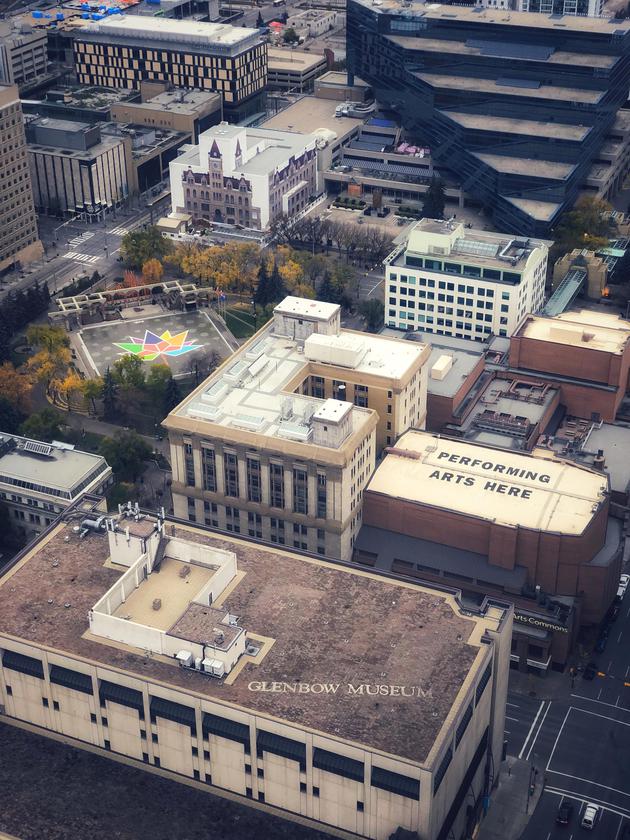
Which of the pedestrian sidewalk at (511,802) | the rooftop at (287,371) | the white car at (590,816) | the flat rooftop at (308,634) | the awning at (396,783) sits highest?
the rooftop at (287,371)

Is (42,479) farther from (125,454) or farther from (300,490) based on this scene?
(300,490)

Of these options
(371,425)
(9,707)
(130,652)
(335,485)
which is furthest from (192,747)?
(371,425)

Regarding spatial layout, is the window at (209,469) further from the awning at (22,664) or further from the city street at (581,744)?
the city street at (581,744)

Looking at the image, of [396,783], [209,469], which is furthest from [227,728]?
[209,469]

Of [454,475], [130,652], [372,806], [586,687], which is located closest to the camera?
[372,806]

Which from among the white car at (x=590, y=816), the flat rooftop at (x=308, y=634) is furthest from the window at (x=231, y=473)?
the white car at (x=590, y=816)

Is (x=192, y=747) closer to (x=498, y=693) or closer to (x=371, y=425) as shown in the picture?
(x=498, y=693)

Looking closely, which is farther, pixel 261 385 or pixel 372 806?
pixel 261 385
